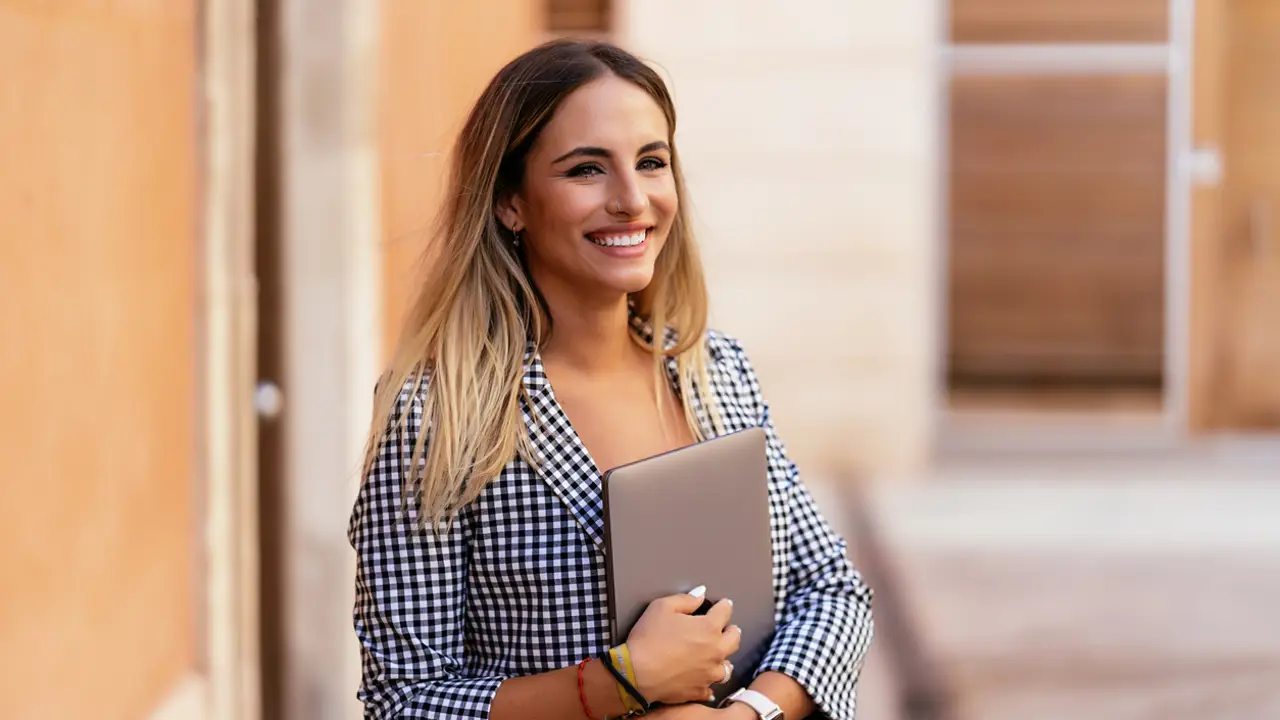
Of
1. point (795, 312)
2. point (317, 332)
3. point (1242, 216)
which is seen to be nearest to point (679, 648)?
point (317, 332)

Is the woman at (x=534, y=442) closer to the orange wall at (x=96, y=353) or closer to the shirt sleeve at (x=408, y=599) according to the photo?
the shirt sleeve at (x=408, y=599)

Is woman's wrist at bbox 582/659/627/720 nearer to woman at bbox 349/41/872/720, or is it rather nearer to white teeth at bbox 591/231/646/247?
woman at bbox 349/41/872/720

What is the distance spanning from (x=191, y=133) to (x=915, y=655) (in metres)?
2.27

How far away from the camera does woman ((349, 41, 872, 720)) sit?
127 centimetres

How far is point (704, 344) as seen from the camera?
1512mm

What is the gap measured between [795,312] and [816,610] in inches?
185

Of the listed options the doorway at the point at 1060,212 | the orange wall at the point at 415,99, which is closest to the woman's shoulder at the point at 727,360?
the orange wall at the point at 415,99

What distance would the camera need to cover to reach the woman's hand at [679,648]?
1239 millimetres

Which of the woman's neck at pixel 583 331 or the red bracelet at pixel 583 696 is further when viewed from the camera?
the woman's neck at pixel 583 331

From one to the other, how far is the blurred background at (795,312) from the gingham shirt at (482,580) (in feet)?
0.79

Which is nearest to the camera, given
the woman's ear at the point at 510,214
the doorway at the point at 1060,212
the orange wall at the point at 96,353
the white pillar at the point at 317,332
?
the woman's ear at the point at 510,214

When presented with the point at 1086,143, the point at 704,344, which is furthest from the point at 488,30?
the point at 704,344

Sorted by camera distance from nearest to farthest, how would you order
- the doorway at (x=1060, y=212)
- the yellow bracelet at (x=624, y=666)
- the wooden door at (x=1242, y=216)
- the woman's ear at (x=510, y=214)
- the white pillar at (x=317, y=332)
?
the yellow bracelet at (x=624, y=666)
the woman's ear at (x=510, y=214)
the white pillar at (x=317, y=332)
the wooden door at (x=1242, y=216)
the doorway at (x=1060, y=212)

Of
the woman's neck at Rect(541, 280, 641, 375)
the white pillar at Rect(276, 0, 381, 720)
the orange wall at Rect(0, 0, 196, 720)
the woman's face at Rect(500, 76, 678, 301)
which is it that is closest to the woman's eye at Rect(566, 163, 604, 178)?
the woman's face at Rect(500, 76, 678, 301)
